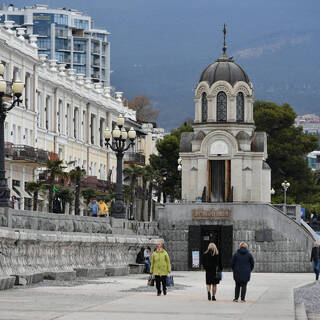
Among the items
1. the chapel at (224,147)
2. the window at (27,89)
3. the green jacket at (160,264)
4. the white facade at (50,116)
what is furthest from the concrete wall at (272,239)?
the green jacket at (160,264)

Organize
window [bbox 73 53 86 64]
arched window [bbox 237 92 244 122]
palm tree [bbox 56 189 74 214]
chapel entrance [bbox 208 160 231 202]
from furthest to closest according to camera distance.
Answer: window [bbox 73 53 86 64] < palm tree [bbox 56 189 74 214] < arched window [bbox 237 92 244 122] < chapel entrance [bbox 208 160 231 202]

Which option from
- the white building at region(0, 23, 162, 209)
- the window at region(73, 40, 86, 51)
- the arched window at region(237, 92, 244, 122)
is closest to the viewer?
the arched window at region(237, 92, 244, 122)

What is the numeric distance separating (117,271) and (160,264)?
48.0 ft

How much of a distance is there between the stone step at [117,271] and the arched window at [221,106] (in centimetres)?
2267

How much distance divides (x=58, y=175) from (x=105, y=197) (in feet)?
41.5

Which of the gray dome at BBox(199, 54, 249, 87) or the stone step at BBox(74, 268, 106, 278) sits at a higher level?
the gray dome at BBox(199, 54, 249, 87)

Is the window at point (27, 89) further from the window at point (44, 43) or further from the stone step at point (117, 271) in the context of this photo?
the window at point (44, 43)

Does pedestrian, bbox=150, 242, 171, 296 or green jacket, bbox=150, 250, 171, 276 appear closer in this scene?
pedestrian, bbox=150, 242, 171, 296

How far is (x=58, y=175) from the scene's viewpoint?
3027 inches

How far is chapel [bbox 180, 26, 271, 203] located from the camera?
68.8m

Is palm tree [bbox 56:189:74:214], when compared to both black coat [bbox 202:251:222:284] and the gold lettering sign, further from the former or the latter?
black coat [bbox 202:251:222:284]

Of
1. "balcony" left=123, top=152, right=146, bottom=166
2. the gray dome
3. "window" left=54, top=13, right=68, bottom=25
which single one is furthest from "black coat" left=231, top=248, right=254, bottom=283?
"window" left=54, top=13, right=68, bottom=25

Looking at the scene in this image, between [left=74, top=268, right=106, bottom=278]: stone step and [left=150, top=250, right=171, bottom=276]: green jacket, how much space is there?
26.0ft

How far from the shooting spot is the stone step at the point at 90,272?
130ft
